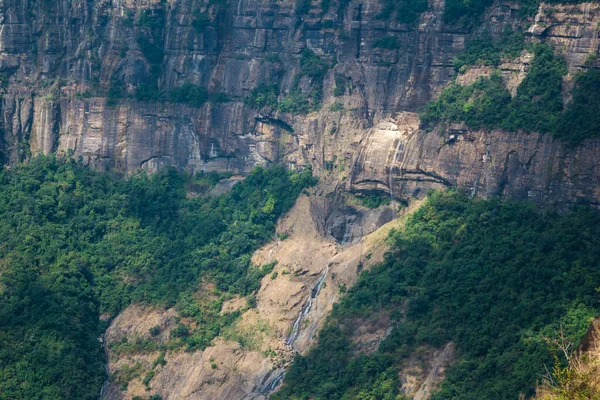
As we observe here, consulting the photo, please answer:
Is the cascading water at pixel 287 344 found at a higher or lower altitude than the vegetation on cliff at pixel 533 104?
lower

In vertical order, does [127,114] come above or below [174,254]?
above

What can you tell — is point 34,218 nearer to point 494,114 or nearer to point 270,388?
point 270,388

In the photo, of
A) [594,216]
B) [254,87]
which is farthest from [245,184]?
[594,216]

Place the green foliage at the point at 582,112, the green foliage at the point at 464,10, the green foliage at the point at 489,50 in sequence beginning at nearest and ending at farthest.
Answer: the green foliage at the point at 582,112 < the green foliage at the point at 489,50 < the green foliage at the point at 464,10

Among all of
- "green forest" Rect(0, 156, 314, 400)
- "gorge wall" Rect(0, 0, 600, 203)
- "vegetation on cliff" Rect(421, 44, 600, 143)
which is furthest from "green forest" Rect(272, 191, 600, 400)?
"green forest" Rect(0, 156, 314, 400)

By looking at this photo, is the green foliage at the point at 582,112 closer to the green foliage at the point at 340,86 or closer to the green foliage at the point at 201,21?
the green foliage at the point at 340,86

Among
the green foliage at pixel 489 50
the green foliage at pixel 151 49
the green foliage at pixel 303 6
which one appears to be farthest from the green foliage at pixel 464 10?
the green foliage at pixel 151 49
